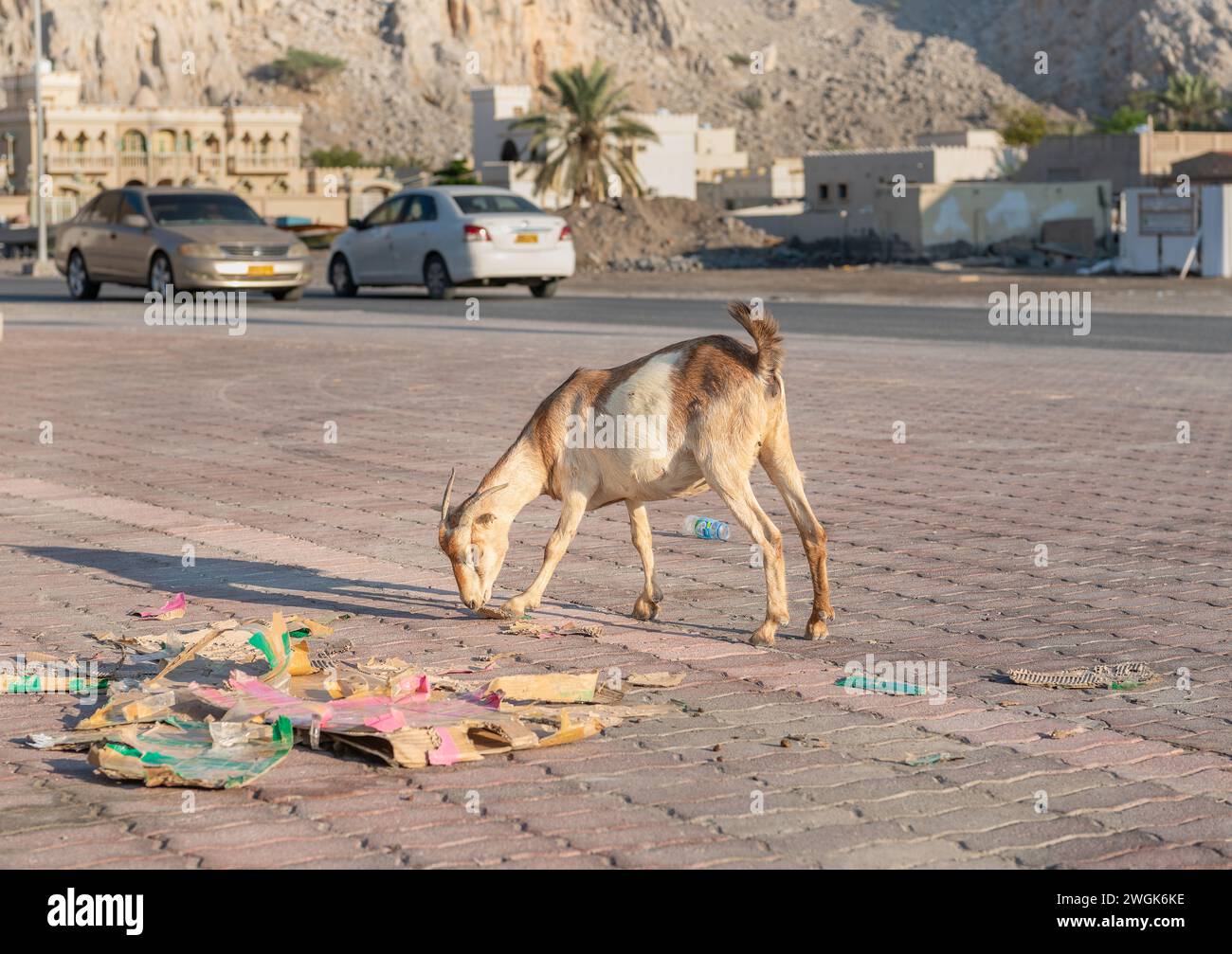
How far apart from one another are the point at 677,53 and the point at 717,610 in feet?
531

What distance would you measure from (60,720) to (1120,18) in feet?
535

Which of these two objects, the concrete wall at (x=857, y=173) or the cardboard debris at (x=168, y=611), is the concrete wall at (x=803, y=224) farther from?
the cardboard debris at (x=168, y=611)

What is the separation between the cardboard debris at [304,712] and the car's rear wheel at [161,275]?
21035mm

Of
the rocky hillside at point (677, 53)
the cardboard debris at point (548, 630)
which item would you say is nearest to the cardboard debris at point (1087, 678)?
the cardboard debris at point (548, 630)

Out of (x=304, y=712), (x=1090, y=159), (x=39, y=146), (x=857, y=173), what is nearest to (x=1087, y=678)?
(x=304, y=712)

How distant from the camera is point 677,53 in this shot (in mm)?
164375

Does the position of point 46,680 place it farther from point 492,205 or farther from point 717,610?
point 492,205

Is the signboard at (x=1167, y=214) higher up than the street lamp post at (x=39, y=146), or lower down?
lower down

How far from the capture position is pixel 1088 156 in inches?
2731

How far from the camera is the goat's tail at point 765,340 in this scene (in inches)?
259

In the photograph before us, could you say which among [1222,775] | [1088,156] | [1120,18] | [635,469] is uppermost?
[1120,18]

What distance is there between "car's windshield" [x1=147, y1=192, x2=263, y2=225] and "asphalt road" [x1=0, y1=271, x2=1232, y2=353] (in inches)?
56.9

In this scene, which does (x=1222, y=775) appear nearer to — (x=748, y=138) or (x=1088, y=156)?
(x=1088, y=156)

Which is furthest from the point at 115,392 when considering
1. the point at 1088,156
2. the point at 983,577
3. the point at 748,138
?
the point at 748,138
